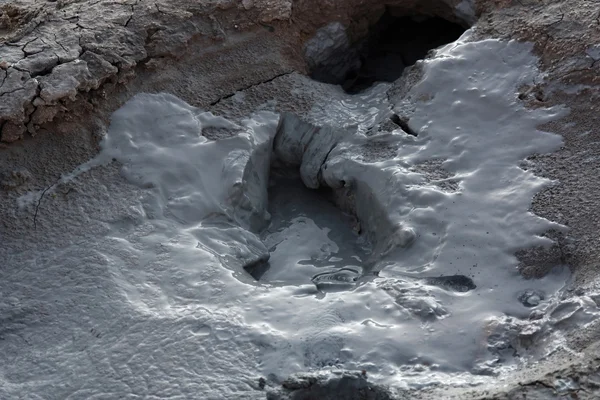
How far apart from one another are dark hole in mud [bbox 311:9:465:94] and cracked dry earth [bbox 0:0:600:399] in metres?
0.15

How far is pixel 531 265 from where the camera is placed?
3.10 meters

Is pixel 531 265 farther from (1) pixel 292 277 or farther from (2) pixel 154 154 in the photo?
(2) pixel 154 154

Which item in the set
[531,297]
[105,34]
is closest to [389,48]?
[105,34]

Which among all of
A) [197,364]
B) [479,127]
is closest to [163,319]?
[197,364]

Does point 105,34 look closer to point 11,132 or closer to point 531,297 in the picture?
point 11,132

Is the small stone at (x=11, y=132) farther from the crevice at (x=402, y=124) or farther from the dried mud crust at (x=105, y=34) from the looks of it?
the crevice at (x=402, y=124)

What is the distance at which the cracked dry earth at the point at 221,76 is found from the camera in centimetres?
324

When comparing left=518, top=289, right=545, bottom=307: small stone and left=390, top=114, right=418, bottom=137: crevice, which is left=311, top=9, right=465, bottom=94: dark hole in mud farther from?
left=518, top=289, right=545, bottom=307: small stone

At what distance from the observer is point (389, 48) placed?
493 cm

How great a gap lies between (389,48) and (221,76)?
4.14 ft

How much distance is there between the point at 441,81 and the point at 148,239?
1.63 meters

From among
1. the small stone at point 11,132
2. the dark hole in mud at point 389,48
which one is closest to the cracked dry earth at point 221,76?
the small stone at point 11,132

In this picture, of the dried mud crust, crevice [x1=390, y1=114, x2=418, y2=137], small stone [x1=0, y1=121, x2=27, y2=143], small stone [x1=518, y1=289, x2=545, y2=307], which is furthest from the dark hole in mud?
small stone [x1=518, y1=289, x2=545, y2=307]

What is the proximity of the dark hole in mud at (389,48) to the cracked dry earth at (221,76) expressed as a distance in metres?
0.15
